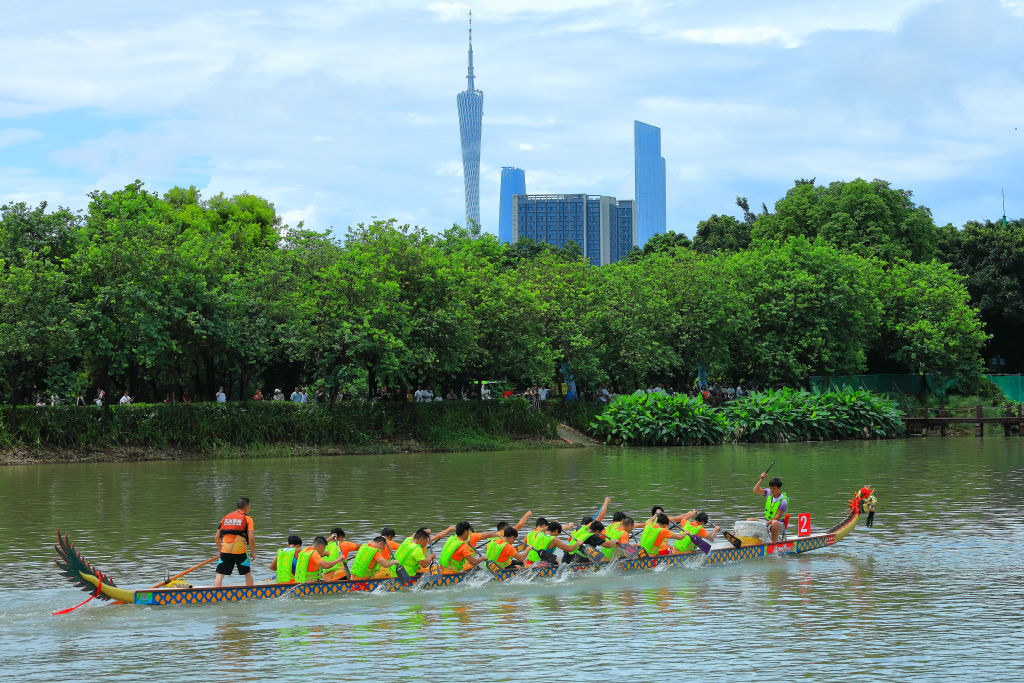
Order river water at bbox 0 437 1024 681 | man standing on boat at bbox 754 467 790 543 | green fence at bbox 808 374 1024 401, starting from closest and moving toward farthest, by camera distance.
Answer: river water at bbox 0 437 1024 681
man standing on boat at bbox 754 467 790 543
green fence at bbox 808 374 1024 401

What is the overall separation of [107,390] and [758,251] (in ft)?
131

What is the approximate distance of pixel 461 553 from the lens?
877 inches

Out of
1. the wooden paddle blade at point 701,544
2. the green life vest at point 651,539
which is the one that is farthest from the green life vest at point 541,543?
the wooden paddle blade at point 701,544

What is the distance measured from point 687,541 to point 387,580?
6.38m

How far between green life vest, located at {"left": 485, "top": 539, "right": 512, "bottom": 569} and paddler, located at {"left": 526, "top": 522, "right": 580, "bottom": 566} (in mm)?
597

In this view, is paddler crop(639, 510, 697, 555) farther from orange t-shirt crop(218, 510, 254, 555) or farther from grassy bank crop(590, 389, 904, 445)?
grassy bank crop(590, 389, 904, 445)

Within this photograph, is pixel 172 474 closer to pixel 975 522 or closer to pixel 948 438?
pixel 975 522

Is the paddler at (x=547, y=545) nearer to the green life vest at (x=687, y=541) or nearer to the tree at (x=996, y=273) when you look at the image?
the green life vest at (x=687, y=541)

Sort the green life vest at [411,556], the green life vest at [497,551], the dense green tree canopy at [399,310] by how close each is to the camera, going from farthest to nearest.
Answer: the dense green tree canopy at [399,310], the green life vest at [497,551], the green life vest at [411,556]

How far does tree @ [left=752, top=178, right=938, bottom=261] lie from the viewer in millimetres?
86812

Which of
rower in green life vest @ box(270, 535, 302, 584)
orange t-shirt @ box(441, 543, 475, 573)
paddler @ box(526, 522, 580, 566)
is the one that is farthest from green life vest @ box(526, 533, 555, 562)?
rower in green life vest @ box(270, 535, 302, 584)

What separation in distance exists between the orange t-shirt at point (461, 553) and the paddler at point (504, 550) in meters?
0.43

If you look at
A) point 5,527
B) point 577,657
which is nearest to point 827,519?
point 577,657

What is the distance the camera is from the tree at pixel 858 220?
86812mm
